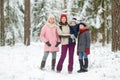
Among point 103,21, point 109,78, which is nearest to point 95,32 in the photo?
point 103,21

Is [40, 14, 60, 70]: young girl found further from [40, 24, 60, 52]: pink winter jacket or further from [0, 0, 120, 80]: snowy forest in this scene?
[0, 0, 120, 80]: snowy forest

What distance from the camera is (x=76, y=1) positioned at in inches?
1044

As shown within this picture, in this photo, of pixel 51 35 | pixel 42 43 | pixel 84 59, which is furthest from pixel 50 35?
pixel 42 43

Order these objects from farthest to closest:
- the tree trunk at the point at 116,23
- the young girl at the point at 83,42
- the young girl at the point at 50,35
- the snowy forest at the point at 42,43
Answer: the tree trunk at the point at 116,23
the young girl at the point at 50,35
the young girl at the point at 83,42
the snowy forest at the point at 42,43

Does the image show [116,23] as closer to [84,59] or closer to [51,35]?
[84,59]

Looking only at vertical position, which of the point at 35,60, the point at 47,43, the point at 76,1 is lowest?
the point at 35,60

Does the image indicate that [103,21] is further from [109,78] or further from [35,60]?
[109,78]

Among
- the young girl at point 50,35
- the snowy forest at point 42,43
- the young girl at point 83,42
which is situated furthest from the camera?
the young girl at point 50,35

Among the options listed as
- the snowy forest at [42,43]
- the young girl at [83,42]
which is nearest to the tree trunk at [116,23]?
the snowy forest at [42,43]

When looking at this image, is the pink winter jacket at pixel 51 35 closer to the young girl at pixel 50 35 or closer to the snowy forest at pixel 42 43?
the young girl at pixel 50 35

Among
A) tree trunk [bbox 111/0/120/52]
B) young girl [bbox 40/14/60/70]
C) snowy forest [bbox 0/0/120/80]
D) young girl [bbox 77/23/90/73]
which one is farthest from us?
tree trunk [bbox 111/0/120/52]

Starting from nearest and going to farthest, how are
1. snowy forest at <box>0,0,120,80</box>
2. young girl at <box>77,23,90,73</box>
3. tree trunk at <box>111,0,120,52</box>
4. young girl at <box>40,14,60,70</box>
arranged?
snowy forest at <box>0,0,120,80</box>
young girl at <box>77,23,90,73</box>
young girl at <box>40,14,60,70</box>
tree trunk at <box>111,0,120,52</box>

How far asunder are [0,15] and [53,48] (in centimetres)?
1168

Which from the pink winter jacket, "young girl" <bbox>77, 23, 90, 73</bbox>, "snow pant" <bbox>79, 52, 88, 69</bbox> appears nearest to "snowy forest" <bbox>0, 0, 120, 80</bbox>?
"snow pant" <bbox>79, 52, 88, 69</bbox>
